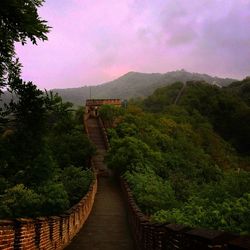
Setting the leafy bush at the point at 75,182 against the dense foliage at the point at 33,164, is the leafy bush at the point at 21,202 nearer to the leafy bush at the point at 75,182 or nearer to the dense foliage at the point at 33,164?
the dense foliage at the point at 33,164

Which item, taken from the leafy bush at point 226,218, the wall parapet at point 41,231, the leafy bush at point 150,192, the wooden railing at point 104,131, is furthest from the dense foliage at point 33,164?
the wooden railing at point 104,131

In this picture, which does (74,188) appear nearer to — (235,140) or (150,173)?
(150,173)

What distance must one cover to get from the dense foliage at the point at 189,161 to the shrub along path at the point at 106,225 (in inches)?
47.9

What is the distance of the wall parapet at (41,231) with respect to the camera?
29.3 ft

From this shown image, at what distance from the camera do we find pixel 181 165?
37.0m

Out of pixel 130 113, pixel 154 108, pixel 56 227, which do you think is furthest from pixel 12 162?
pixel 154 108

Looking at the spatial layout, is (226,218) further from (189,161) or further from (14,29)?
(189,161)

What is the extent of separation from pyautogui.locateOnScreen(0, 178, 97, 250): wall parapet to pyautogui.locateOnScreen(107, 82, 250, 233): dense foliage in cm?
303

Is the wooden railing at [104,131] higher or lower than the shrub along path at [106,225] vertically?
higher

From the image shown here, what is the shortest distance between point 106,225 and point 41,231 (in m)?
8.30

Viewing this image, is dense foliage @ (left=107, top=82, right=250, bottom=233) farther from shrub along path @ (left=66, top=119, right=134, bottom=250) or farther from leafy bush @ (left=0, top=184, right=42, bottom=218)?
leafy bush @ (left=0, top=184, right=42, bottom=218)

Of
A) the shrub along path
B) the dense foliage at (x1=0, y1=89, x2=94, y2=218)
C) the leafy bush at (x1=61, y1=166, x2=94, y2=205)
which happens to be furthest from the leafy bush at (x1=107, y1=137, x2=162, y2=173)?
the dense foliage at (x1=0, y1=89, x2=94, y2=218)

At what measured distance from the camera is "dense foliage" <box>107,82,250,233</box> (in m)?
A: 15.4

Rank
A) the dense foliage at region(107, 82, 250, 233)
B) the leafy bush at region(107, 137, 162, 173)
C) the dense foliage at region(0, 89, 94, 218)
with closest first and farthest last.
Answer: the dense foliage at region(0, 89, 94, 218)
the dense foliage at region(107, 82, 250, 233)
the leafy bush at region(107, 137, 162, 173)
